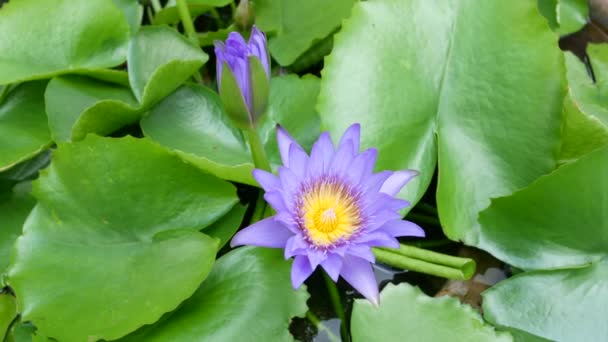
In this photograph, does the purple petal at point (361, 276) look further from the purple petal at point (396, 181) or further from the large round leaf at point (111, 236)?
the large round leaf at point (111, 236)

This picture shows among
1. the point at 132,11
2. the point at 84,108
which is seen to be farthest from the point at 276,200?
the point at 132,11

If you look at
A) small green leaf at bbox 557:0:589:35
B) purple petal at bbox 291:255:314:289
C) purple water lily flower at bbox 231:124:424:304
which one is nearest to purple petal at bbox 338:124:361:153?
purple water lily flower at bbox 231:124:424:304

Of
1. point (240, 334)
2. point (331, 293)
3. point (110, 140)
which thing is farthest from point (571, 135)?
point (110, 140)

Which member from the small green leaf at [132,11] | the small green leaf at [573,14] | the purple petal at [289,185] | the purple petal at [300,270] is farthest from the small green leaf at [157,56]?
the small green leaf at [573,14]

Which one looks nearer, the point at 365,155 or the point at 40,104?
the point at 365,155

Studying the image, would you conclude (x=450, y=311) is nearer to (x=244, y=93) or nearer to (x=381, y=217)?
(x=381, y=217)

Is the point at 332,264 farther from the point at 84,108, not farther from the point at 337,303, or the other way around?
the point at 84,108
